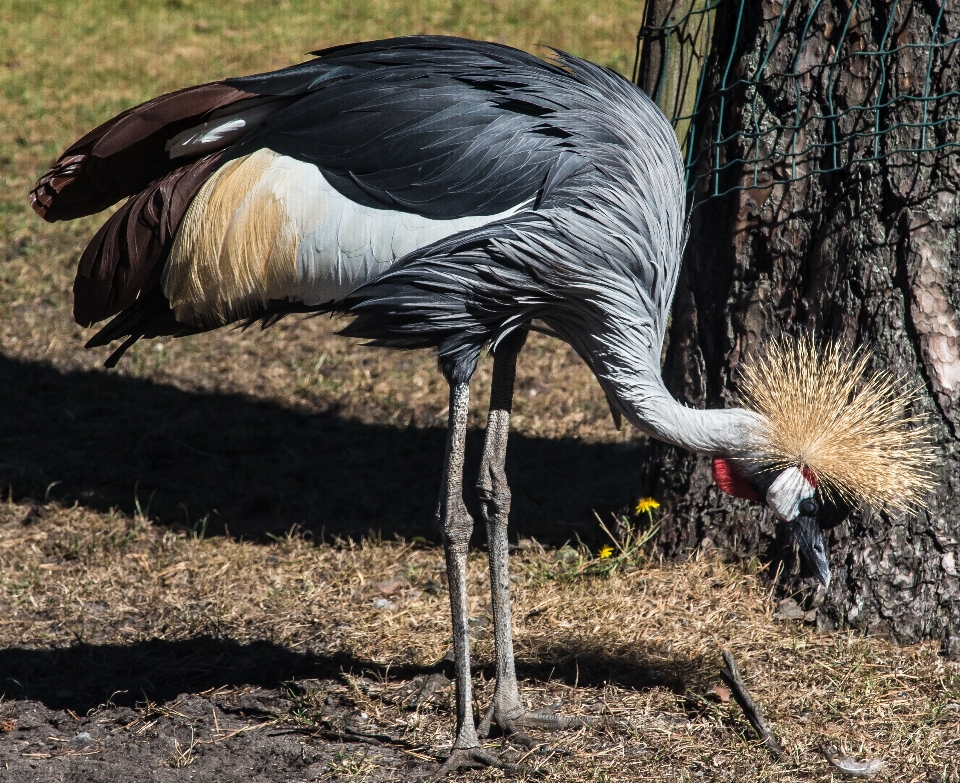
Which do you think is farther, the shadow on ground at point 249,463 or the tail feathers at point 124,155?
the shadow on ground at point 249,463

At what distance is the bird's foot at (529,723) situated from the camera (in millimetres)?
2719

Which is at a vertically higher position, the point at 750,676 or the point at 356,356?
the point at 356,356

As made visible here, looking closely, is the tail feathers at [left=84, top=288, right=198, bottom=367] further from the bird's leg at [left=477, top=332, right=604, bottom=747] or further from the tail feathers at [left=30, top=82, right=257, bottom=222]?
the bird's leg at [left=477, top=332, right=604, bottom=747]

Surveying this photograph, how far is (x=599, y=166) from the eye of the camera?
2539mm

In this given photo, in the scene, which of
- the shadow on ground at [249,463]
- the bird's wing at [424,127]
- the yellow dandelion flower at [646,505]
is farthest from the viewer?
the shadow on ground at [249,463]

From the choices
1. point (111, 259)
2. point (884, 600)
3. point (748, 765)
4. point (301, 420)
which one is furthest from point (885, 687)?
point (301, 420)

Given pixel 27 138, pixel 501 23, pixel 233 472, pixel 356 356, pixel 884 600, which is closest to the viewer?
pixel 884 600

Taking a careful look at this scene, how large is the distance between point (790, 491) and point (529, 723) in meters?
0.91

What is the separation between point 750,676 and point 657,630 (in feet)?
1.13

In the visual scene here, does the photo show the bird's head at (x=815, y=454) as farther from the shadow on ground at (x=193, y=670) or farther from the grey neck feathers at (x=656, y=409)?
the shadow on ground at (x=193, y=670)

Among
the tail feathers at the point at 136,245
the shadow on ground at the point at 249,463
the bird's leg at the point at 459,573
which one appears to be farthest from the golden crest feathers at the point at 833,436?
the tail feathers at the point at 136,245

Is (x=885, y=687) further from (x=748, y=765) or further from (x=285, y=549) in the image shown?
(x=285, y=549)

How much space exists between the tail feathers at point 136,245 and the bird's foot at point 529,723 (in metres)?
1.45

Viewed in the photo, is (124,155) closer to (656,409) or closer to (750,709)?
(656,409)
